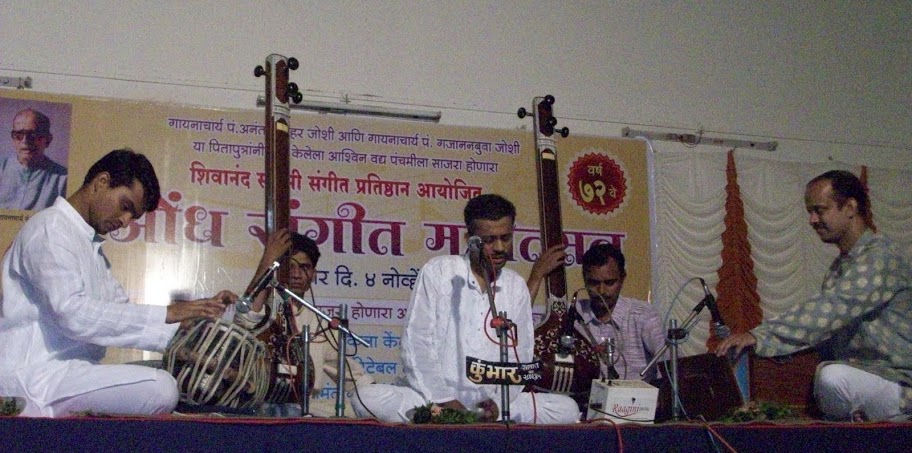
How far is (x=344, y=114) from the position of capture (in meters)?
6.68

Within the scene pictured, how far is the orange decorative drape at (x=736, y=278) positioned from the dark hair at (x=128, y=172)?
15.0ft

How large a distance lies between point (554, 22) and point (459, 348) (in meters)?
3.78

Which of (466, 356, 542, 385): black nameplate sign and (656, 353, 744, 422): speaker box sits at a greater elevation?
(466, 356, 542, 385): black nameplate sign

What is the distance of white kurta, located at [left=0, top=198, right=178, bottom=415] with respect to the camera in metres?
3.46

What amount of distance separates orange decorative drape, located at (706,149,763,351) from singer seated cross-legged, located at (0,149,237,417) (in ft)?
14.5

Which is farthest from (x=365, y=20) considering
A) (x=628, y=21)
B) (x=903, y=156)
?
(x=903, y=156)

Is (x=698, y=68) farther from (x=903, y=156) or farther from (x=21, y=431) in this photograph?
(x=21, y=431)

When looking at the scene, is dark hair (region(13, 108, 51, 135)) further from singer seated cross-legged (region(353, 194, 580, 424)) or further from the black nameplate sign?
the black nameplate sign

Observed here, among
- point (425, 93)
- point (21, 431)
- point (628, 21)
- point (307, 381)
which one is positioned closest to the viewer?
point (21, 431)

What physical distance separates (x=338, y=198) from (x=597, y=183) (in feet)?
6.13

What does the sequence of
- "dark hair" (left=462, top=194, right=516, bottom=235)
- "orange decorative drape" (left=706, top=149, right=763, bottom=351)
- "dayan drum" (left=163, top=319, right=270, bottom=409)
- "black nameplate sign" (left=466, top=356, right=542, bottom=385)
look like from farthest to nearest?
1. "orange decorative drape" (left=706, top=149, right=763, bottom=351)
2. "dark hair" (left=462, top=194, right=516, bottom=235)
3. "dayan drum" (left=163, top=319, right=270, bottom=409)
4. "black nameplate sign" (left=466, top=356, right=542, bottom=385)

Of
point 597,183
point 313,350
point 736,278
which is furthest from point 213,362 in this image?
point 736,278

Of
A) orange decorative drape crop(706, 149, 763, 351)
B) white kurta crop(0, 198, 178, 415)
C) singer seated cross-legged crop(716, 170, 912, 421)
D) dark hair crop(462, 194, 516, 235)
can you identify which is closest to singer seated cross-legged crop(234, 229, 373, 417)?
dark hair crop(462, 194, 516, 235)

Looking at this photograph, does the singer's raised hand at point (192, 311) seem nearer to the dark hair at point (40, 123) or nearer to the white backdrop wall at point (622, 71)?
the dark hair at point (40, 123)
